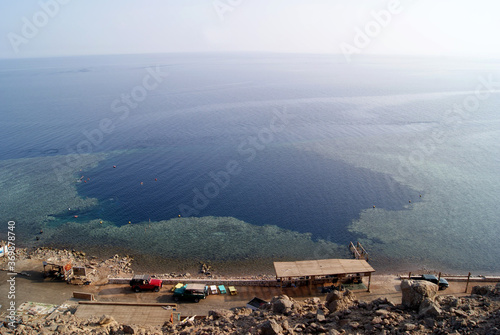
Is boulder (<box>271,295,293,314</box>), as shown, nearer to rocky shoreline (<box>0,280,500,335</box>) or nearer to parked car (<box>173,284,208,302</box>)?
rocky shoreline (<box>0,280,500,335</box>)

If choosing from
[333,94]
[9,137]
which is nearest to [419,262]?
[9,137]

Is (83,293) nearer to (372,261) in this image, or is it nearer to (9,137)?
(372,261)

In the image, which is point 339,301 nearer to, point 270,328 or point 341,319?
point 341,319

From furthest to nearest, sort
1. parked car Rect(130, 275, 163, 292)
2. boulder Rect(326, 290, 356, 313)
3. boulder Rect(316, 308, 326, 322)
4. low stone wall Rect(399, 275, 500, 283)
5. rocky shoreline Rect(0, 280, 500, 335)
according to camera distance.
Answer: low stone wall Rect(399, 275, 500, 283), parked car Rect(130, 275, 163, 292), boulder Rect(326, 290, 356, 313), boulder Rect(316, 308, 326, 322), rocky shoreline Rect(0, 280, 500, 335)

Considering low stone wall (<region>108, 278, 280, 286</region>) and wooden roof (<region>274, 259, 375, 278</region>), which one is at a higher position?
wooden roof (<region>274, 259, 375, 278</region>)

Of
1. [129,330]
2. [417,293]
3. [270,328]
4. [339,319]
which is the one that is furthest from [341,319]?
[129,330]

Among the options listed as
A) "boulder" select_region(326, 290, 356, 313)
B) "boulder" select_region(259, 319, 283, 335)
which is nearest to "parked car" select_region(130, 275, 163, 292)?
"boulder" select_region(259, 319, 283, 335)

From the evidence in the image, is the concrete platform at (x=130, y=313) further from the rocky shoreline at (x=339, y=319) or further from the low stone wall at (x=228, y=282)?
the low stone wall at (x=228, y=282)
